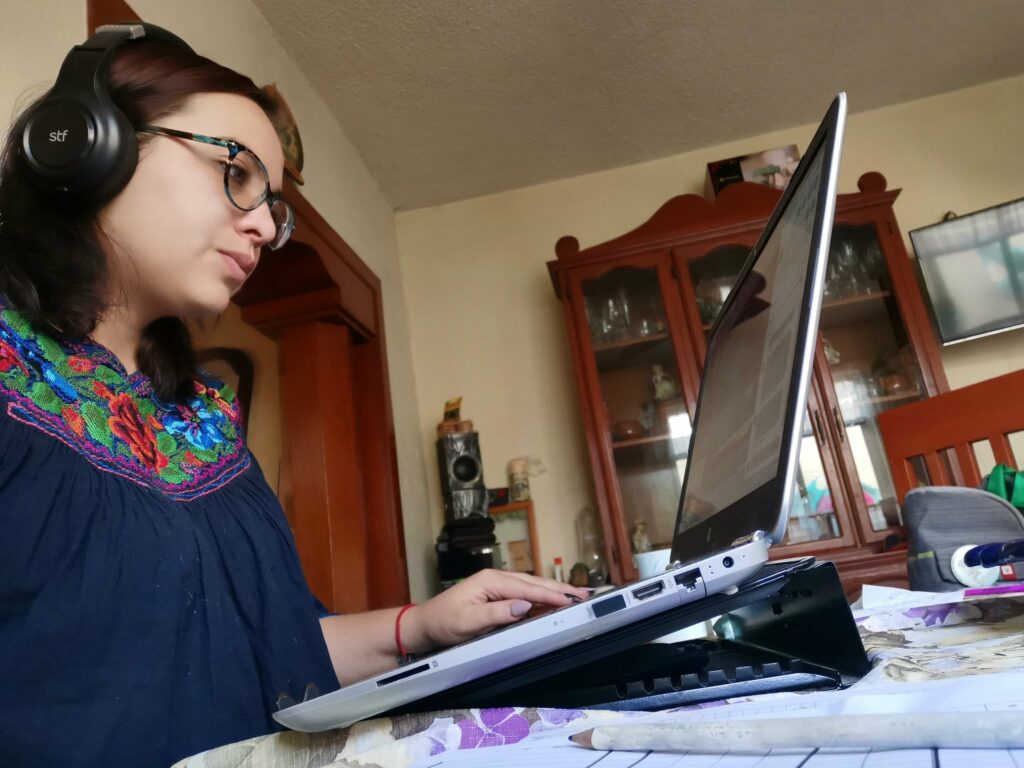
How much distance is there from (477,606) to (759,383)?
11.8 inches

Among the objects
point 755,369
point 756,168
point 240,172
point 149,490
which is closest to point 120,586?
point 149,490

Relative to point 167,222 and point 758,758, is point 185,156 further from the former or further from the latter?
point 758,758

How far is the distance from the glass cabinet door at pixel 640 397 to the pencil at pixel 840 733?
6.51 ft

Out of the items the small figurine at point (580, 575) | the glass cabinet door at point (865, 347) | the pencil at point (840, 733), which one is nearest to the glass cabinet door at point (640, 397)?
the small figurine at point (580, 575)

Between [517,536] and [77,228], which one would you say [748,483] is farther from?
[517,536]

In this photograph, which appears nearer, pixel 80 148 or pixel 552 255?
pixel 80 148

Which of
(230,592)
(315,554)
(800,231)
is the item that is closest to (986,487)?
(800,231)

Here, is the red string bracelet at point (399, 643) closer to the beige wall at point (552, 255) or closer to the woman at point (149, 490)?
the woman at point (149, 490)

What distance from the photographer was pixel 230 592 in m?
0.64

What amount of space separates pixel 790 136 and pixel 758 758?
2.79 metres

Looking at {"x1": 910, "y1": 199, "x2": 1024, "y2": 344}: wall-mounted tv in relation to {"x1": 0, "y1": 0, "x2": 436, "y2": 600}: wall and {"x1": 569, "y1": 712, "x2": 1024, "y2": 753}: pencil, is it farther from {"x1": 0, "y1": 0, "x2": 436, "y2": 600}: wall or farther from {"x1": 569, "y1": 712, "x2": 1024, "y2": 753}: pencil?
{"x1": 569, "y1": 712, "x2": 1024, "y2": 753}: pencil

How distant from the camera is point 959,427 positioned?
42.9 inches

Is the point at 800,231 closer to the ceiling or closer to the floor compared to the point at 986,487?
closer to the ceiling

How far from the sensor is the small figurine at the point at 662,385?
7.48 feet
